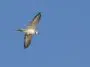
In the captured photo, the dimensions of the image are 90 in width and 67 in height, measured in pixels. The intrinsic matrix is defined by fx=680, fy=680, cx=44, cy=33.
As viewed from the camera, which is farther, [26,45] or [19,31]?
[26,45]

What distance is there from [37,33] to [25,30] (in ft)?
4.73

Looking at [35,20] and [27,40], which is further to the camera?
[27,40]

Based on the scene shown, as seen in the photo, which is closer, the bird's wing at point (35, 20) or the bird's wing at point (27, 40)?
the bird's wing at point (35, 20)

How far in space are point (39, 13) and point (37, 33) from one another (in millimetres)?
2542

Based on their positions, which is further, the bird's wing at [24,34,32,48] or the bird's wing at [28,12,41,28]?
the bird's wing at [24,34,32,48]

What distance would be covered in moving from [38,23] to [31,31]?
1.27 metres

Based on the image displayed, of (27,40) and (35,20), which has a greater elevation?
(27,40)

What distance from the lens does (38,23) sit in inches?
3140

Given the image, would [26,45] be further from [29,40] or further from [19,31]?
[19,31]

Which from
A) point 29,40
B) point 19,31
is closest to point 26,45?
point 29,40

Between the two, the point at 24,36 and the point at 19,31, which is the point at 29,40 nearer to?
the point at 24,36

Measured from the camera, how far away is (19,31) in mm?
77250

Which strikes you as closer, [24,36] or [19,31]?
[19,31]

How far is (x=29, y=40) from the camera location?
83.0m
